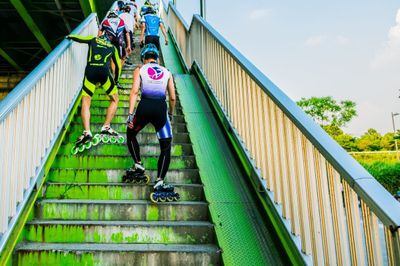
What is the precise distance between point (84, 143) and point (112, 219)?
1209 millimetres

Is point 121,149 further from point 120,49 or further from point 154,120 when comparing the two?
point 120,49

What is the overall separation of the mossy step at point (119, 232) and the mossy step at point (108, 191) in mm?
458

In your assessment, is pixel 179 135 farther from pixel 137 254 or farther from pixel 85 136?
pixel 137 254

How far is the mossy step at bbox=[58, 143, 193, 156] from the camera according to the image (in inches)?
157

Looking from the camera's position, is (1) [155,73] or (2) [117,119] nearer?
(1) [155,73]

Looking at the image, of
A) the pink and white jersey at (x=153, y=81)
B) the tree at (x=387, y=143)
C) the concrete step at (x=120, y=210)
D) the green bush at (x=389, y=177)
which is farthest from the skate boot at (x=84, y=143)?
the tree at (x=387, y=143)

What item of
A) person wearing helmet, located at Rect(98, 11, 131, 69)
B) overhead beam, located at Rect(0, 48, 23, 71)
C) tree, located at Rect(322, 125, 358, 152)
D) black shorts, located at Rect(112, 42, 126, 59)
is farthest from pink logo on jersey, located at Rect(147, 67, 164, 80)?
tree, located at Rect(322, 125, 358, 152)

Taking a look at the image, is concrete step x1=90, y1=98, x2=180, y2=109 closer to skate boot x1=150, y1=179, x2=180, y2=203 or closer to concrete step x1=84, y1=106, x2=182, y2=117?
concrete step x1=84, y1=106, x2=182, y2=117

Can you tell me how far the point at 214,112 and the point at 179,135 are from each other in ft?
2.57

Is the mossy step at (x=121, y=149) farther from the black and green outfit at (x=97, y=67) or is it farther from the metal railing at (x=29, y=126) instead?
the black and green outfit at (x=97, y=67)

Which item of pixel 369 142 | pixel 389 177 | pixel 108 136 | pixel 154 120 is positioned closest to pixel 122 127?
pixel 108 136

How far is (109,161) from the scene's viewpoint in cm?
389

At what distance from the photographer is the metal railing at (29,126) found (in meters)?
2.45

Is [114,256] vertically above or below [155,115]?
below
